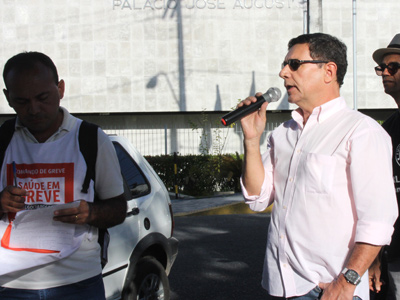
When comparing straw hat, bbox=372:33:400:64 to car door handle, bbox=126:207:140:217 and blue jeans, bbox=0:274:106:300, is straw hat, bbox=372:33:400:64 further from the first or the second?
car door handle, bbox=126:207:140:217

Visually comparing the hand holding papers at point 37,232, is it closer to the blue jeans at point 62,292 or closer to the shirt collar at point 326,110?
the blue jeans at point 62,292

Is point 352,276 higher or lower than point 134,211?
higher

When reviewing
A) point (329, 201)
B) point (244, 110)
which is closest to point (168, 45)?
point (244, 110)

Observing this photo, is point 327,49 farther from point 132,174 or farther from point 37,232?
point 132,174

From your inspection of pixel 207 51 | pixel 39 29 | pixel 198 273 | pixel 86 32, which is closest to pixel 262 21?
pixel 207 51

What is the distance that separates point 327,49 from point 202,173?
47.6 feet

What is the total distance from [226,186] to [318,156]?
15503mm

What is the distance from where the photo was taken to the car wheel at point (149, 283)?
4.18 meters

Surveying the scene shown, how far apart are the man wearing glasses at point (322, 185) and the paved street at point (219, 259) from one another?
3571mm

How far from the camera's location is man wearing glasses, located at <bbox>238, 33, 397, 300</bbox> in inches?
86.5

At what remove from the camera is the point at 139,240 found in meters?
4.26

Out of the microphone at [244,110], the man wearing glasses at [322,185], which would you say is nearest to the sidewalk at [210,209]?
the microphone at [244,110]

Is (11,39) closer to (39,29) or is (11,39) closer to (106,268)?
(39,29)

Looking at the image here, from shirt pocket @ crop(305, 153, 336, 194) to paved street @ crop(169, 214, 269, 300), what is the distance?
3.77m
